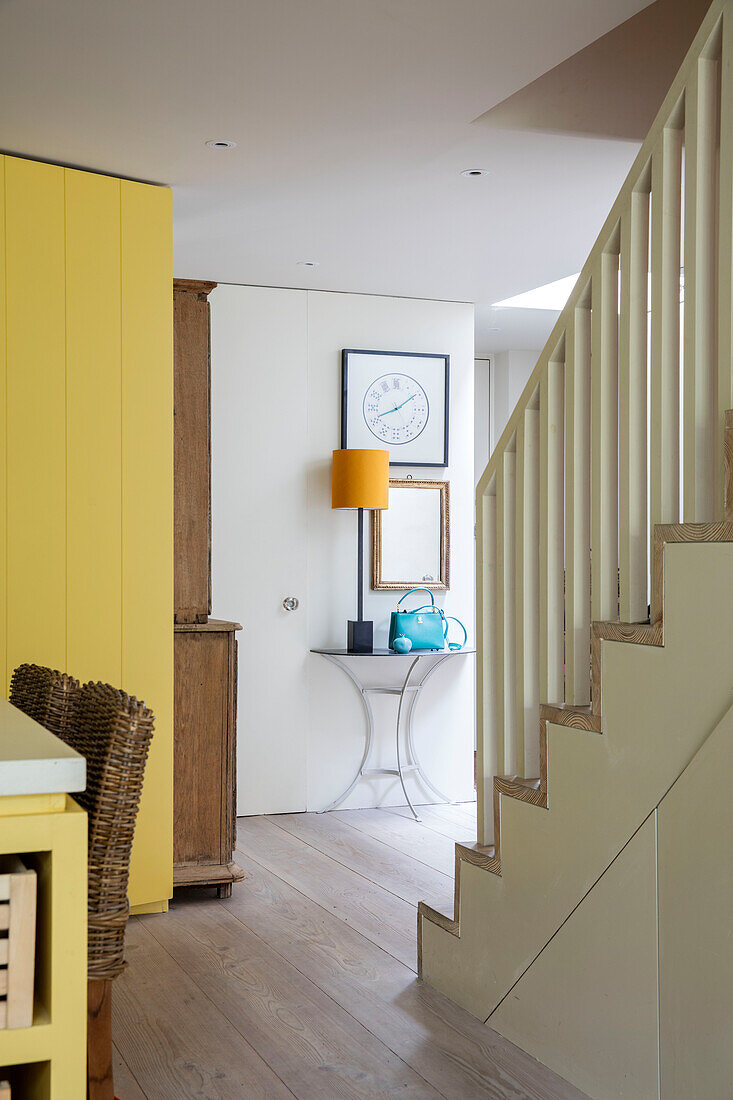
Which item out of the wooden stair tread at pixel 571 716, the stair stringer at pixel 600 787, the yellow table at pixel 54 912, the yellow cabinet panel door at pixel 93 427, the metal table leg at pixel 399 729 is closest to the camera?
the yellow table at pixel 54 912

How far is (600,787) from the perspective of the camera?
2396 millimetres

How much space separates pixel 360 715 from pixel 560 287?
250cm

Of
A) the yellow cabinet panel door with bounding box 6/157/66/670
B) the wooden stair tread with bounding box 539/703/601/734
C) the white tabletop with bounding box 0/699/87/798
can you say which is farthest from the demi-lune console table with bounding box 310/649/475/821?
the white tabletop with bounding box 0/699/87/798

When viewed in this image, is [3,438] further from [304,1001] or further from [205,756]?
[304,1001]

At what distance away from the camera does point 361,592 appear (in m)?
5.14

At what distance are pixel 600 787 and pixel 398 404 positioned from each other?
3385mm

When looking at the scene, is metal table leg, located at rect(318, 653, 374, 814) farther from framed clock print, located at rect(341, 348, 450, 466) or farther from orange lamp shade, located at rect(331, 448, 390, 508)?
framed clock print, located at rect(341, 348, 450, 466)

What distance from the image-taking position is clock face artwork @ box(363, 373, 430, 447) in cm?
546

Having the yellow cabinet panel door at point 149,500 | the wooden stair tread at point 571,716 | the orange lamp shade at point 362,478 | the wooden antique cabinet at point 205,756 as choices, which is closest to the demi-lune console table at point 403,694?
the orange lamp shade at point 362,478

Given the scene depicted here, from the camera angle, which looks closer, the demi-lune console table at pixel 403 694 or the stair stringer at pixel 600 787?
the stair stringer at pixel 600 787

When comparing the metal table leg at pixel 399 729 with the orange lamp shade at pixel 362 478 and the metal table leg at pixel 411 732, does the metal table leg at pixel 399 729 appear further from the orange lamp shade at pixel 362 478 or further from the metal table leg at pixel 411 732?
the orange lamp shade at pixel 362 478

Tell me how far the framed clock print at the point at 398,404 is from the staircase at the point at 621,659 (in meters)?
2.52

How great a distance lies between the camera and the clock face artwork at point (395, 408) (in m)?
5.46

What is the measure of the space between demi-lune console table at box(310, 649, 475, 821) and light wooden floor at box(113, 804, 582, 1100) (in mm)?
944
